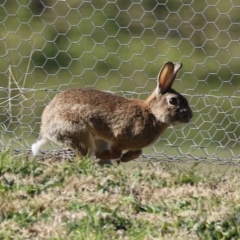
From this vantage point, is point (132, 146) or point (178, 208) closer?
point (178, 208)

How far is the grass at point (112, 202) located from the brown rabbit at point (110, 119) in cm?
72

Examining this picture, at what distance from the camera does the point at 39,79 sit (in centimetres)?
934

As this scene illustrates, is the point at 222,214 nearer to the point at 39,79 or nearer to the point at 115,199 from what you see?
the point at 115,199

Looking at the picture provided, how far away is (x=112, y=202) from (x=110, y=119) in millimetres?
1742

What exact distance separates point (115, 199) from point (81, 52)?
4724mm

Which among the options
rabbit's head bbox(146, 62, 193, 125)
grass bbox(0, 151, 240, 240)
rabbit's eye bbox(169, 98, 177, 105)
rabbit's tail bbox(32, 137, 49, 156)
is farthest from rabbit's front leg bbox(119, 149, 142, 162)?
grass bbox(0, 151, 240, 240)

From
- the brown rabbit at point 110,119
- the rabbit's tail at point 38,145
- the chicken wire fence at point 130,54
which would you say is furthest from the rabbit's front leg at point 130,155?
the chicken wire fence at point 130,54

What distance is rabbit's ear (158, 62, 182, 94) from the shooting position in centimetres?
658

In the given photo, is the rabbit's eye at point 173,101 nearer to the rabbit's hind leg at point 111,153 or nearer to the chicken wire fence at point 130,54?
the rabbit's hind leg at point 111,153

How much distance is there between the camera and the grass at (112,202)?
448cm

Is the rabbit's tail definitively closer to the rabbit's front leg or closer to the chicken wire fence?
the rabbit's front leg

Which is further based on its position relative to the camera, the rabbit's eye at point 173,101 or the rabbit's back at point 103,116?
the rabbit's eye at point 173,101

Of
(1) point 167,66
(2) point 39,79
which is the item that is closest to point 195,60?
(2) point 39,79

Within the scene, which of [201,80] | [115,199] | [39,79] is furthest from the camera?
[39,79]
